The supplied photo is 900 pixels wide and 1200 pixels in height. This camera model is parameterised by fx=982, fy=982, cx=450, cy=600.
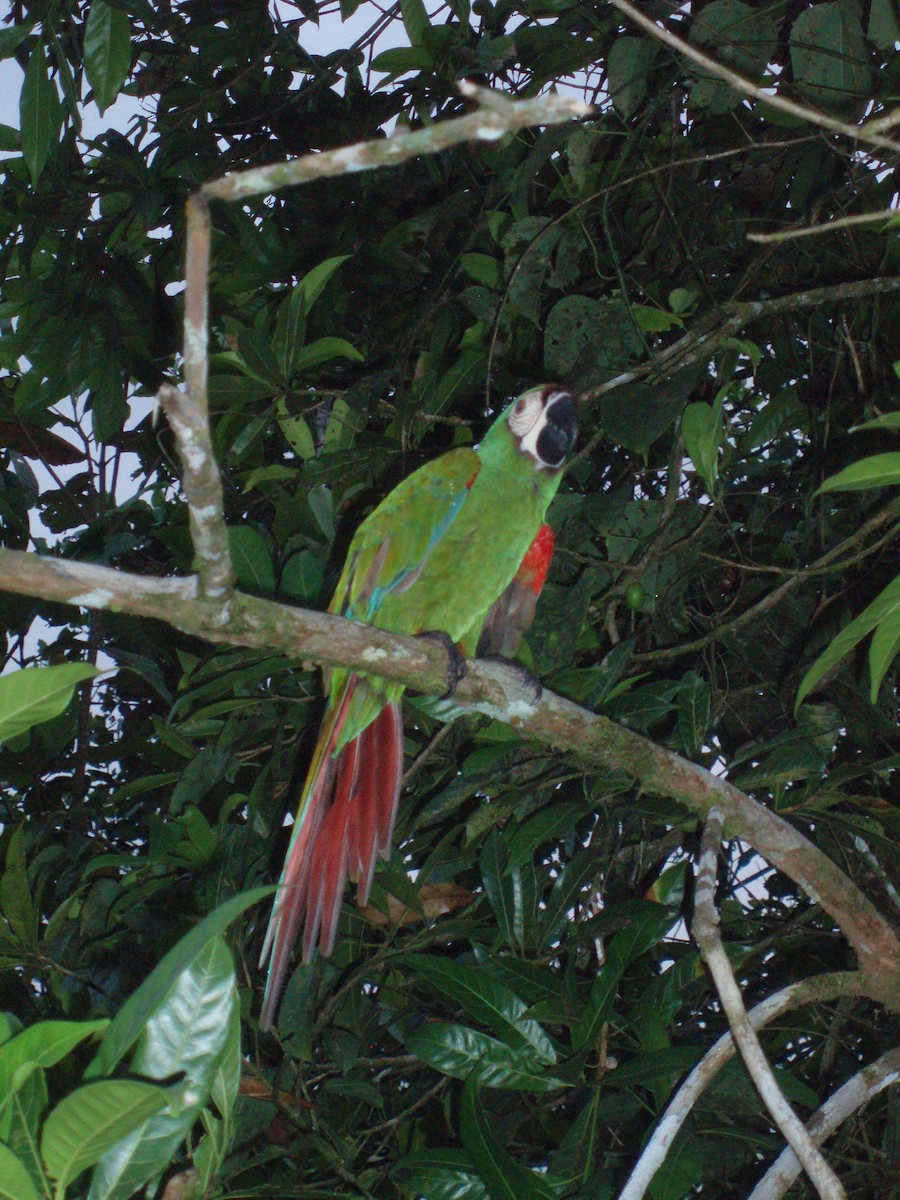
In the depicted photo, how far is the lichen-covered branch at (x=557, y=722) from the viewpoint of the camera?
1185mm

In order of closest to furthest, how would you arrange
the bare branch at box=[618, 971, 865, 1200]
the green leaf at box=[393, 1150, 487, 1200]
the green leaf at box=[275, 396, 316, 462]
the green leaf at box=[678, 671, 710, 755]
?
the bare branch at box=[618, 971, 865, 1200], the green leaf at box=[393, 1150, 487, 1200], the green leaf at box=[678, 671, 710, 755], the green leaf at box=[275, 396, 316, 462]

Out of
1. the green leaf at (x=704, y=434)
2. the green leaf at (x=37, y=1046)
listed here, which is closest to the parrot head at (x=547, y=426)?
the green leaf at (x=704, y=434)

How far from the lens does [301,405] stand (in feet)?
7.76

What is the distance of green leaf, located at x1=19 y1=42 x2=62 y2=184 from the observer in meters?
1.88

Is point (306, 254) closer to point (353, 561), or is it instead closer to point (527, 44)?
point (527, 44)

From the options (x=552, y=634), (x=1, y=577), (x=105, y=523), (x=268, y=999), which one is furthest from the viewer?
(x=105, y=523)

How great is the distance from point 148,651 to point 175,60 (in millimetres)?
1639

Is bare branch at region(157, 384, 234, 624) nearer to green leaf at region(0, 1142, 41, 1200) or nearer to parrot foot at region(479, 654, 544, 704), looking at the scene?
green leaf at region(0, 1142, 41, 1200)

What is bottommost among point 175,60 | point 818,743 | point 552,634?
point 818,743

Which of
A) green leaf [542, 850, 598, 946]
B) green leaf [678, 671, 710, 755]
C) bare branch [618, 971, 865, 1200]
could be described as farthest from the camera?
green leaf [542, 850, 598, 946]

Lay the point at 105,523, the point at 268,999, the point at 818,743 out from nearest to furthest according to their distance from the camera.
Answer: the point at 268,999 → the point at 818,743 → the point at 105,523

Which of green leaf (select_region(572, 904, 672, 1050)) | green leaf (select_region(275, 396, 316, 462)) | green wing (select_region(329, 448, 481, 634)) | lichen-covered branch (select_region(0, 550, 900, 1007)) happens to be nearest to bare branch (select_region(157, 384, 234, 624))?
lichen-covered branch (select_region(0, 550, 900, 1007))

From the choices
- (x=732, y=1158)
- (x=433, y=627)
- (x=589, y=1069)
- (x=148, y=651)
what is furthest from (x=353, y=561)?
(x=732, y=1158)

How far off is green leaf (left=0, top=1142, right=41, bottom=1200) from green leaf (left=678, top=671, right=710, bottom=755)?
1.32 metres
